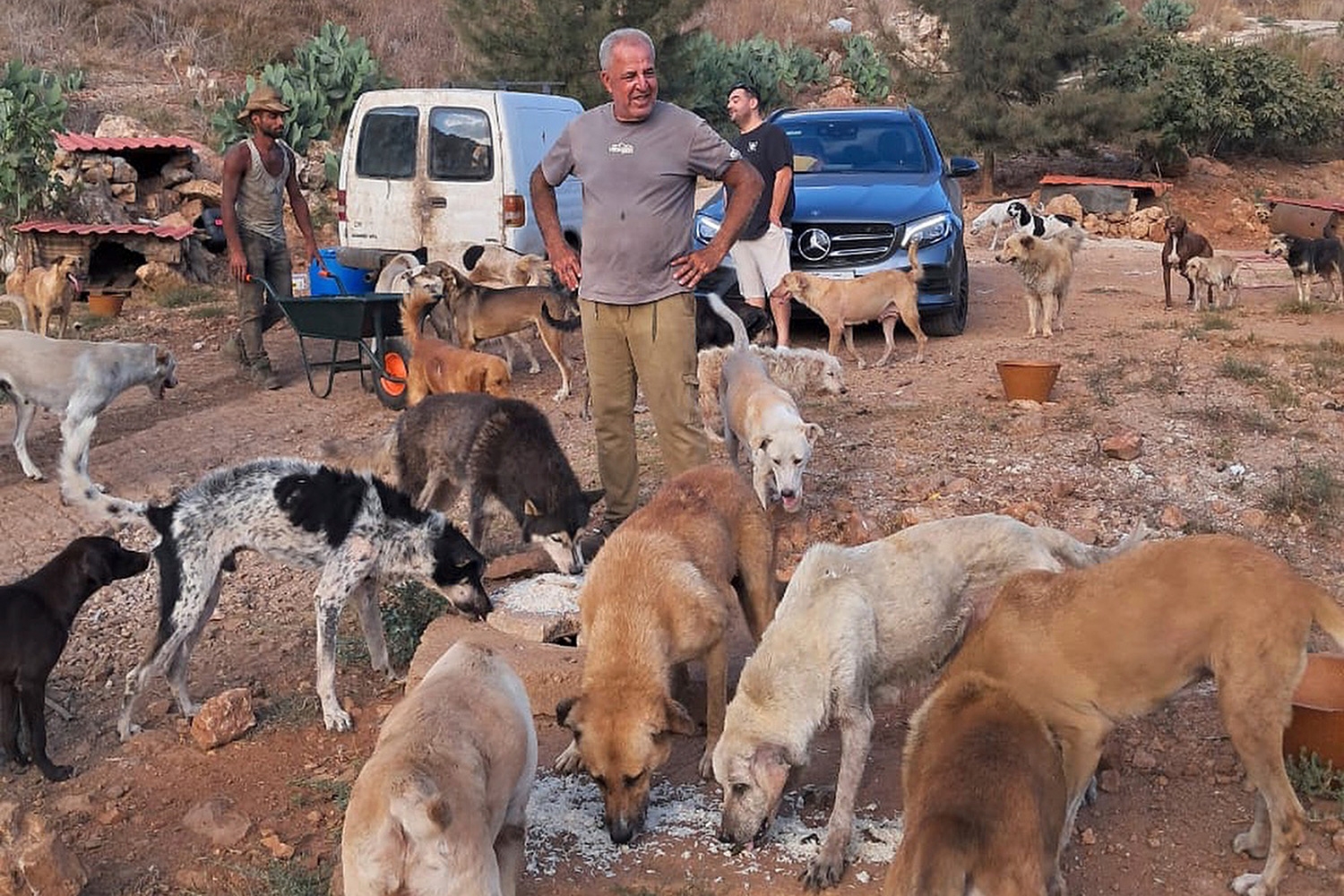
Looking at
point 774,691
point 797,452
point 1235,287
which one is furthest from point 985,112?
point 774,691

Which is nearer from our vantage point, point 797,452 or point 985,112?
point 797,452

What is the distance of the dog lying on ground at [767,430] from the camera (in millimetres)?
7035

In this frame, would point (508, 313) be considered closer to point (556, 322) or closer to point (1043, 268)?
point (556, 322)

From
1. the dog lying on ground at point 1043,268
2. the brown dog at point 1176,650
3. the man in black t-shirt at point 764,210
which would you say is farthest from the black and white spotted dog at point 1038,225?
the brown dog at point 1176,650

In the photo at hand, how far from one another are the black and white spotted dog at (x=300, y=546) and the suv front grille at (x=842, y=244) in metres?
7.42

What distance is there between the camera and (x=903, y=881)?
10.1ft

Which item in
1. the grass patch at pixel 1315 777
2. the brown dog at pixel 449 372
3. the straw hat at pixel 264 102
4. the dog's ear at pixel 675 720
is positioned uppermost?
the straw hat at pixel 264 102

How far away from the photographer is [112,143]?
17172mm

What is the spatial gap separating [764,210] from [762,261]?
51 centimetres

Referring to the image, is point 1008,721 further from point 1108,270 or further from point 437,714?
point 1108,270

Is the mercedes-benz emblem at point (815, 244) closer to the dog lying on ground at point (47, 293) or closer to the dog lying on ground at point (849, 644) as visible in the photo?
the dog lying on ground at point (47, 293)

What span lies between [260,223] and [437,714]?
7.70 metres

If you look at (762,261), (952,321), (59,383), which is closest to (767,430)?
(762,261)

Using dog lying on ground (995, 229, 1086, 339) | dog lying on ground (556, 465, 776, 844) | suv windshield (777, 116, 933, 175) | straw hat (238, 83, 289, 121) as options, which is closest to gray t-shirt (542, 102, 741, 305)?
dog lying on ground (556, 465, 776, 844)
